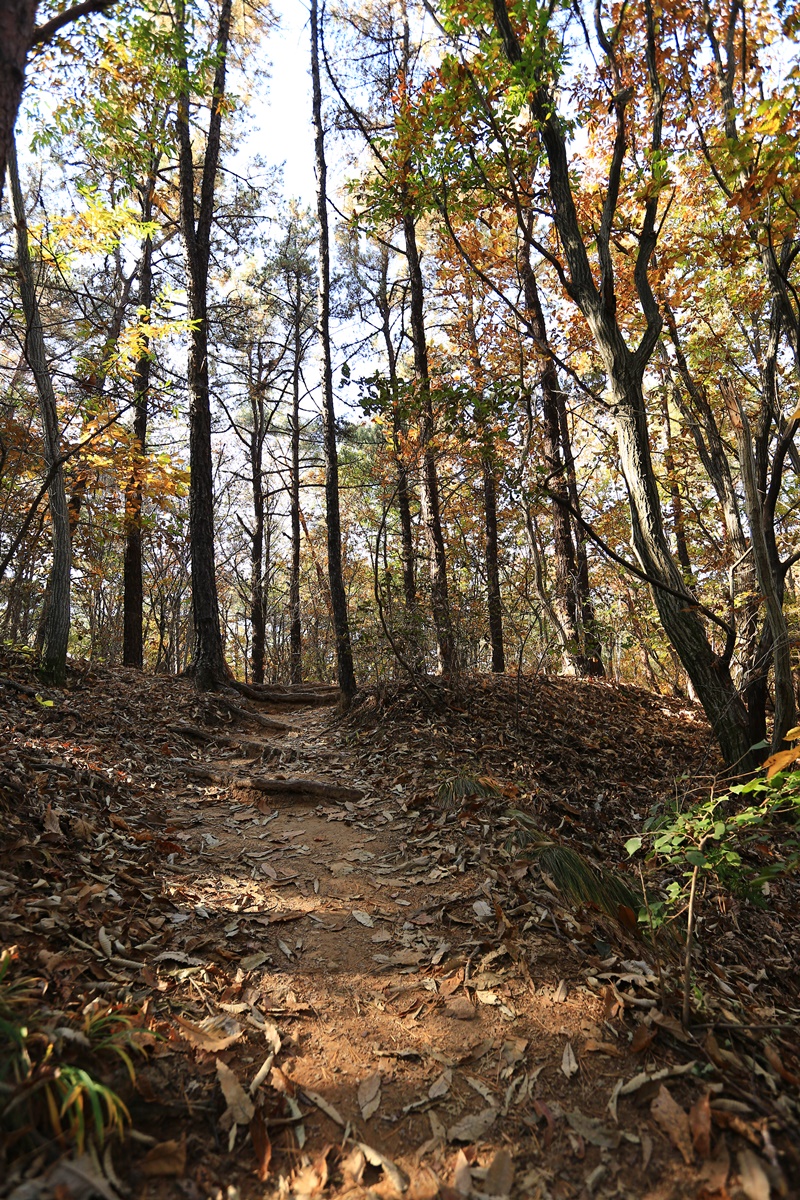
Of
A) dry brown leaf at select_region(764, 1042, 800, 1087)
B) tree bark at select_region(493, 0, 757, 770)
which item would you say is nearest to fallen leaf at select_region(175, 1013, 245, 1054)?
dry brown leaf at select_region(764, 1042, 800, 1087)

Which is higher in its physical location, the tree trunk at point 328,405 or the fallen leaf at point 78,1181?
the tree trunk at point 328,405

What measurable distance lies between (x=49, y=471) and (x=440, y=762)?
5.71m

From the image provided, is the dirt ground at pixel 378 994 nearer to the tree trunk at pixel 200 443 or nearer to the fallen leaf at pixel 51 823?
the fallen leaf at pixel 51 823

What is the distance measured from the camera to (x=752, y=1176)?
5.33 ft

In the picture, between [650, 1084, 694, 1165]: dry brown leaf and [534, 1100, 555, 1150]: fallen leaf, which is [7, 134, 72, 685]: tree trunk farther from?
[650, 1084, 694, 1165]: dry brown leaf

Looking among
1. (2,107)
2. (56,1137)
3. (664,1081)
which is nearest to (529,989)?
(664,1081)

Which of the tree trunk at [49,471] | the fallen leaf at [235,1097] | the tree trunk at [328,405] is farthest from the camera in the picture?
the tree trunk at [328,405]

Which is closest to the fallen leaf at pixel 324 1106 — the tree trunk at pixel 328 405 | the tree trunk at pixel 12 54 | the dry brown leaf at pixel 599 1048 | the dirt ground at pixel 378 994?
the dirt ground at pixel 378 994

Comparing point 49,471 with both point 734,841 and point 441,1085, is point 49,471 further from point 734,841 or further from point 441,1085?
point 734,841

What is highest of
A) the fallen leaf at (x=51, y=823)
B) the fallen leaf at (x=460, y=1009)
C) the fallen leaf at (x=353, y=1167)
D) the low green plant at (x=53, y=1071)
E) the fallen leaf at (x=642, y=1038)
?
the fallen leaf at (x=51, y=823)

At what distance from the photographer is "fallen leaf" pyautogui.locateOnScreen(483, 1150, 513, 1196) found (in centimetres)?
168

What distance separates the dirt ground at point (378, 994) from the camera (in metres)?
1.72

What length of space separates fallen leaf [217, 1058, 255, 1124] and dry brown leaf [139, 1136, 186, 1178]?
0.69ft

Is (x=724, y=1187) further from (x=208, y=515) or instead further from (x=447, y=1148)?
(x=208, y=515)
